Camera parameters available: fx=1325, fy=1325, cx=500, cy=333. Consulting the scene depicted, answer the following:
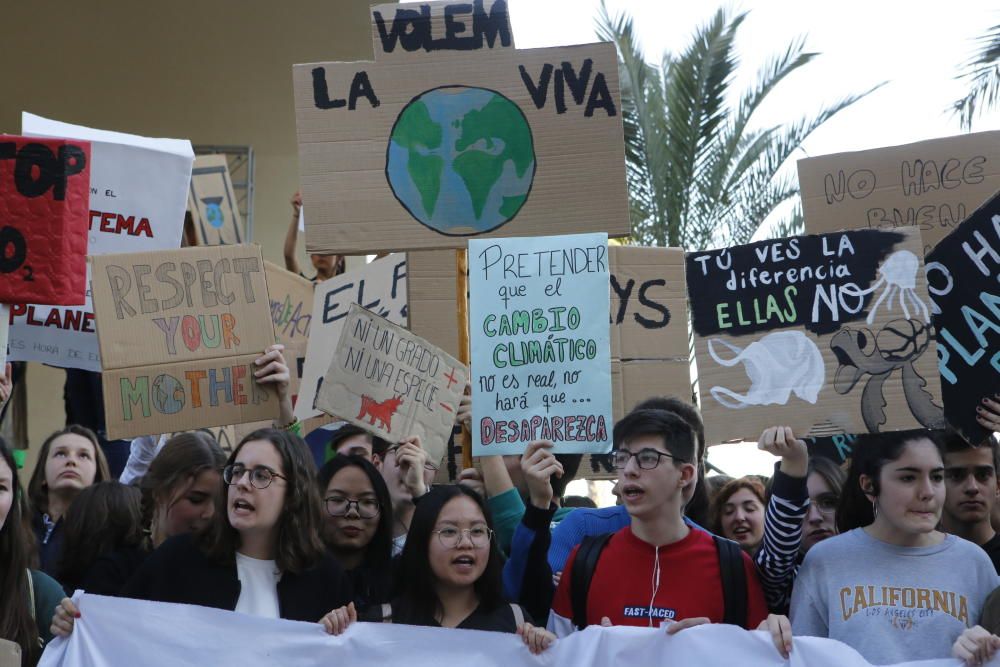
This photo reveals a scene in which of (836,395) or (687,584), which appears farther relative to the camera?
(836,395)

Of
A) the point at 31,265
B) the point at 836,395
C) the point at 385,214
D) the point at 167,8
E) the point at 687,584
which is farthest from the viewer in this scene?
the point at 167,8

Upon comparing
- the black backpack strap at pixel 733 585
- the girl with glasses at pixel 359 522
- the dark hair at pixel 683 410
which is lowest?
the black backpack strap at pixel 733 585

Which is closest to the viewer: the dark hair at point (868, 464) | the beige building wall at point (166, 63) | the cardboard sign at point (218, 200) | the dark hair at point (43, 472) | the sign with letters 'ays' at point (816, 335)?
the dark hair at point (868, 464)

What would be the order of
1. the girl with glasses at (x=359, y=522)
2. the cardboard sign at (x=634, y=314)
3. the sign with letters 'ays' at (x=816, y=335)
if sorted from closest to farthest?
1. the sign with letters 'ays' at (x=816, y=335)
2. the girl with glasses at (x=359, y=522)
3. the cardboard sign at (x=634, y=314)

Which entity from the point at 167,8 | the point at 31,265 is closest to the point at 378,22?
the point at 31,265

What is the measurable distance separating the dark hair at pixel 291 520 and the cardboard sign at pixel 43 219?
1.16 meters

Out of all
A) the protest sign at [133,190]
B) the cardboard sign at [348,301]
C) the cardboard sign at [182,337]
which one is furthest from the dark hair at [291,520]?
the protest sign at [133,190]

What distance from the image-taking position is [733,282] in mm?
4441

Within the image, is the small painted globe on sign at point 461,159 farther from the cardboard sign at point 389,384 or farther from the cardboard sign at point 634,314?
the cardboard sign at point 389,384

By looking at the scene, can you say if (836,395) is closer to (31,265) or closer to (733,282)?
(733,282)

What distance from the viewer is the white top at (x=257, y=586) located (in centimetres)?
390

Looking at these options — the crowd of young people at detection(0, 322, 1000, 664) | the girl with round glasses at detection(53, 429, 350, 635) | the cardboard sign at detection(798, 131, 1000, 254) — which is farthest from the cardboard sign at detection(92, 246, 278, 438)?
the cardboard sign at detection(798, 131, 1000, 254)

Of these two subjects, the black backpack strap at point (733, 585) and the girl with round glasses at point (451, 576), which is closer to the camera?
the black backpack strap at point (733, 585)

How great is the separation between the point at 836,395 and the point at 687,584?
Answer: 88 cm
